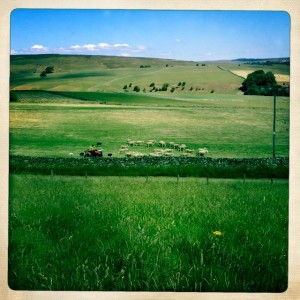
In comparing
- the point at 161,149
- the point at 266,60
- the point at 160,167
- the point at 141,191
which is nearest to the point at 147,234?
the point at 141,191

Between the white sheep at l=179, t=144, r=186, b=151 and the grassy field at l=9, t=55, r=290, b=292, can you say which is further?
the white sheep at l=179, t=144, r=186, b=151

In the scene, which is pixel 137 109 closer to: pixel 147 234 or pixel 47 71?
pixel 47 71

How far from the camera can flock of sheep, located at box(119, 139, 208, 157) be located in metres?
3.09

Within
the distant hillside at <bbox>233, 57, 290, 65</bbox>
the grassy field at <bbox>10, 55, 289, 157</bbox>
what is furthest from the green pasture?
the distant hillside at <bbox>233, 57, 290, 65</bbox>

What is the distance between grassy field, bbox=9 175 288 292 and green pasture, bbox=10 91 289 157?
22 cm

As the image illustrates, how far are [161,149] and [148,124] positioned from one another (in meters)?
0.18

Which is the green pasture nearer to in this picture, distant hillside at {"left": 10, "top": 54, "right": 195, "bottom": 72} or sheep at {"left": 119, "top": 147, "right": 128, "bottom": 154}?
sheep at {"left": 119, "top": 147, "right": 128, "bottom": 154}

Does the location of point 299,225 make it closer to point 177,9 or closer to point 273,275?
point 273,275

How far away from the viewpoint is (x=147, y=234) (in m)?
2.97

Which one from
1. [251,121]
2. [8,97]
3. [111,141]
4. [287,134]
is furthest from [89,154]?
[287,134]

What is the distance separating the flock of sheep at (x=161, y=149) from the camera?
309 centimetres

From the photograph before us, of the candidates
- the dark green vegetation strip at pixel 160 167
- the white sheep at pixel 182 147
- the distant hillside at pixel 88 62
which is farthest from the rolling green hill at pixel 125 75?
the dark green vegetation strip at pixel 160 167

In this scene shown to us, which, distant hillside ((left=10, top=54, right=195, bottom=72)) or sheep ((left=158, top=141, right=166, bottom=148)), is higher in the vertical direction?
distant hillside ((left=10, top=54, right=195, bottom=72))

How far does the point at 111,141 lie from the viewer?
311cm
